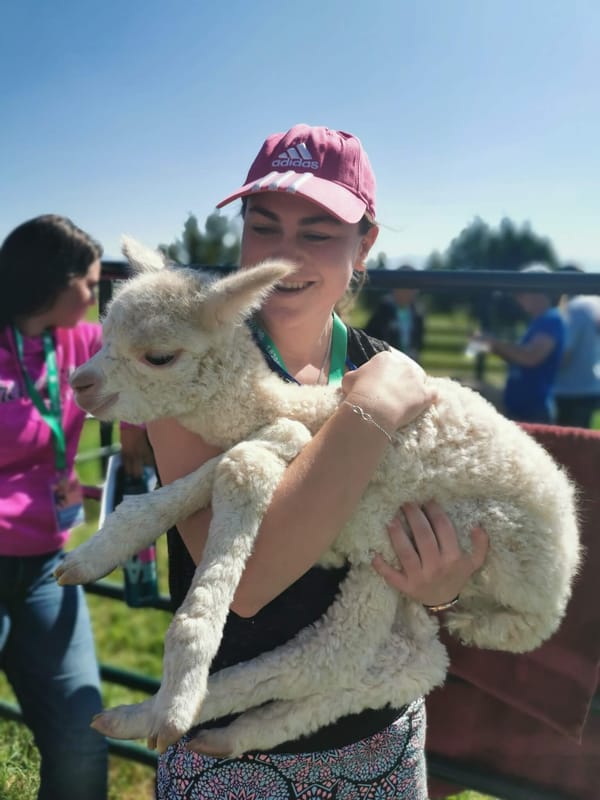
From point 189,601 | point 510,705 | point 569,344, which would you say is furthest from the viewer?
point 569,344

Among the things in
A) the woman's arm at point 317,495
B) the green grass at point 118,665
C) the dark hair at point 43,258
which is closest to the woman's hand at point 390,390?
the woman's arm at point 317,495

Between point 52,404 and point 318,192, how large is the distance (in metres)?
1.24

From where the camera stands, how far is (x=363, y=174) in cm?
148

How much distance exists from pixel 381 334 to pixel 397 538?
312 centimetres

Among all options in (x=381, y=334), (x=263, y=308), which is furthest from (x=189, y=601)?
(x=381, y=334)

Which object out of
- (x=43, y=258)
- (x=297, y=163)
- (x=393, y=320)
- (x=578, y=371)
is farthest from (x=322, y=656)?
(x=578, y=371)

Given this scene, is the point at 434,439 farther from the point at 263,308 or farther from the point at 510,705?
the point at 510,705

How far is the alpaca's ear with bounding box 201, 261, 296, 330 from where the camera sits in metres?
1.16

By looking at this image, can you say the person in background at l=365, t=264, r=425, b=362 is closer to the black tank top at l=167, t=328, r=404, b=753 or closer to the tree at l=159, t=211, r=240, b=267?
the tree at l=159, t=211, r=240, b=267

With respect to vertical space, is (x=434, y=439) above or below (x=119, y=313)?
below

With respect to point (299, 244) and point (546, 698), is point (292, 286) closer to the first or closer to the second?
point (299, 244)

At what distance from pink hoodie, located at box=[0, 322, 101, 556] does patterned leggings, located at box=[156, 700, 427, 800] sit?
98cm

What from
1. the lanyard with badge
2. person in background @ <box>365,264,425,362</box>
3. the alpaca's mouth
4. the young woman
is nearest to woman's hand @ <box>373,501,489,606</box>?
the young woman

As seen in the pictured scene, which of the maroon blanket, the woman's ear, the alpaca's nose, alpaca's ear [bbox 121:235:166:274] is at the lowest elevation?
the maroon blanket
